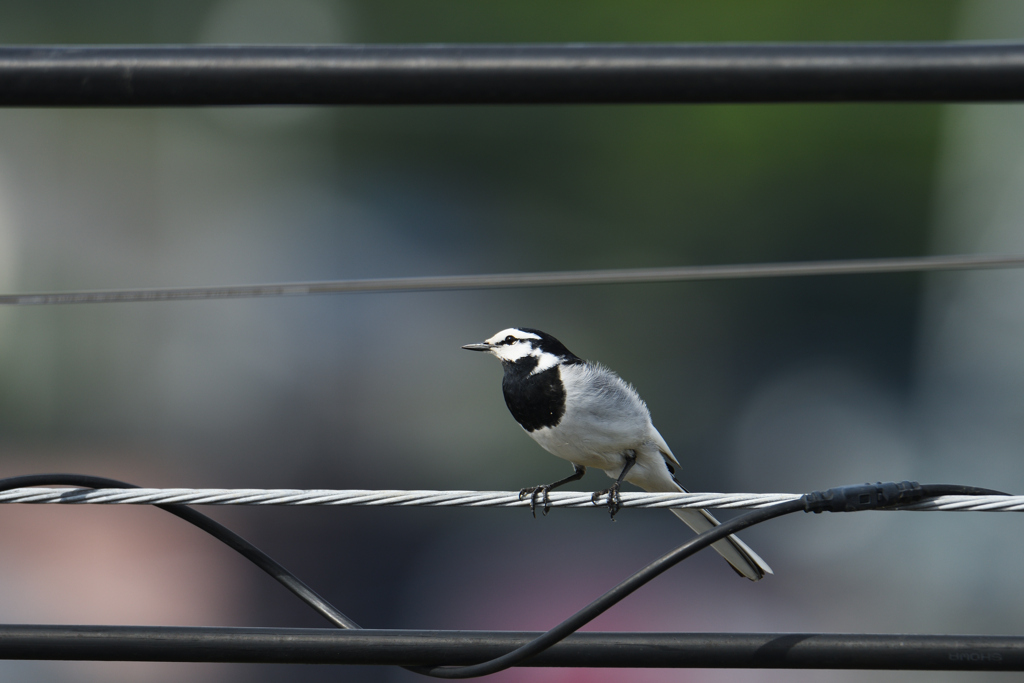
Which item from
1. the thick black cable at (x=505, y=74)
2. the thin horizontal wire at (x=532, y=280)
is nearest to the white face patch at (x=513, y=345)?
the thin horizontal wire at (x=532, y=280)

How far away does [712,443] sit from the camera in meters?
7.19

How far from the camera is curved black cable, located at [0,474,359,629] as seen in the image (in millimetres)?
982

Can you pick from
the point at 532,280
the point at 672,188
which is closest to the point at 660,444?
the point at 532,280

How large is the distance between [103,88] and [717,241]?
7033mm

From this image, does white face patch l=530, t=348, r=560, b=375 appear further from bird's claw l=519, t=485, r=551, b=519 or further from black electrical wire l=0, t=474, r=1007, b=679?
black electrical wire l=0, t=474, r=1007, b=679

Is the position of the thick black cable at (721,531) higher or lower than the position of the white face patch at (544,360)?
lower

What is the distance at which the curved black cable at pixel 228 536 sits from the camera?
3.22 ft

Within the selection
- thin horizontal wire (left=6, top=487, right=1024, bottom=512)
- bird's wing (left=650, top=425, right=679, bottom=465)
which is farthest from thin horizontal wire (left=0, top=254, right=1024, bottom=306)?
bird's wing (left=650, top=425, right=679, bottom=465)

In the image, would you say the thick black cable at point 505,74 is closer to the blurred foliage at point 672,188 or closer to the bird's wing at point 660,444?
the bird's wing at point 660,444

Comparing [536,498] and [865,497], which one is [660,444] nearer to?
[536,498]

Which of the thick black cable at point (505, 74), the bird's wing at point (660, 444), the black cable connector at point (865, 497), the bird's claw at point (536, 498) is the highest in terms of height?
the thick black cable at point (505, 74)

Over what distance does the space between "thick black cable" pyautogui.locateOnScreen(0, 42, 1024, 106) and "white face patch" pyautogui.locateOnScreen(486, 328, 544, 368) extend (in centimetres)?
175

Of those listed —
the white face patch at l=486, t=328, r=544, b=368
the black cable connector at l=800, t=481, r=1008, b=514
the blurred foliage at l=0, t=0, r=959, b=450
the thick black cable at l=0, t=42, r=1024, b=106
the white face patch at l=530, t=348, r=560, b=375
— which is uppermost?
the blurred foliage at l=0, t=0, r=959, b=450

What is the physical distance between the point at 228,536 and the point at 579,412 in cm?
135
